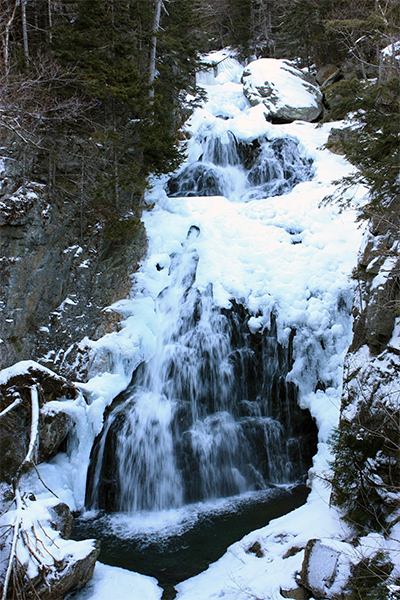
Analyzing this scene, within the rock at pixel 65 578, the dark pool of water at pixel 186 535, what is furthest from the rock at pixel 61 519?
the dark pool of water at pixel 186 535

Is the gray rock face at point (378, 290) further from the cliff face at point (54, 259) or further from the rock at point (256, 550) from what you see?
the cliff face at point (54, 259)

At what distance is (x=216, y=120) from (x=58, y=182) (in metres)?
9.33

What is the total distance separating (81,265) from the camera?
9641 mm

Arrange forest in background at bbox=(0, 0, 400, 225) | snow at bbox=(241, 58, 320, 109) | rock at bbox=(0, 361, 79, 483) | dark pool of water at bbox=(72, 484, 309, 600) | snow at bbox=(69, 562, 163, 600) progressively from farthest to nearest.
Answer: snow at bbox=(241, 58, 320, 109)
forest in background at bbox=(0, 0, 400, 225)
rock at bbox=(0, 361, 79, 483)
dark pool of water at bbox=(72, 484, 309, 600)
snow at bbox=(69, 562, 163, 600)

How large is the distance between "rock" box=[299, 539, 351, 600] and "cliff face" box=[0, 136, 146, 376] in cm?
596

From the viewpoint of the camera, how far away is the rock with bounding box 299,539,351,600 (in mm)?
4097

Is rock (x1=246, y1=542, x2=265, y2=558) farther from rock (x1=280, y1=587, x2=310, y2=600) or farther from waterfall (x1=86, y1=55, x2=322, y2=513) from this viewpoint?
waterfall (x1=86, y1=55, x2=322, y2=513)

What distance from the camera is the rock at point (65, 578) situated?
15.1 feet

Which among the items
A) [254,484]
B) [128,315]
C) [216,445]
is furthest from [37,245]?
[254,484]

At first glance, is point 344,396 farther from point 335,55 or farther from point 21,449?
point 335,55

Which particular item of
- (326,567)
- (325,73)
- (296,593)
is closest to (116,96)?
(326,567)

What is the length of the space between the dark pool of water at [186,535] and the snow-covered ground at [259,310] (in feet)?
0.80

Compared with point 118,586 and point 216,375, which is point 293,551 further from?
point 216,375

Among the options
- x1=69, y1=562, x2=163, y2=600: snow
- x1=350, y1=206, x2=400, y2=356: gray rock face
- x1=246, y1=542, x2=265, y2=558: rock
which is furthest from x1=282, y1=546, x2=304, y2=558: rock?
x1=350, y1=206, x2=400, y2=356: gray rock face
